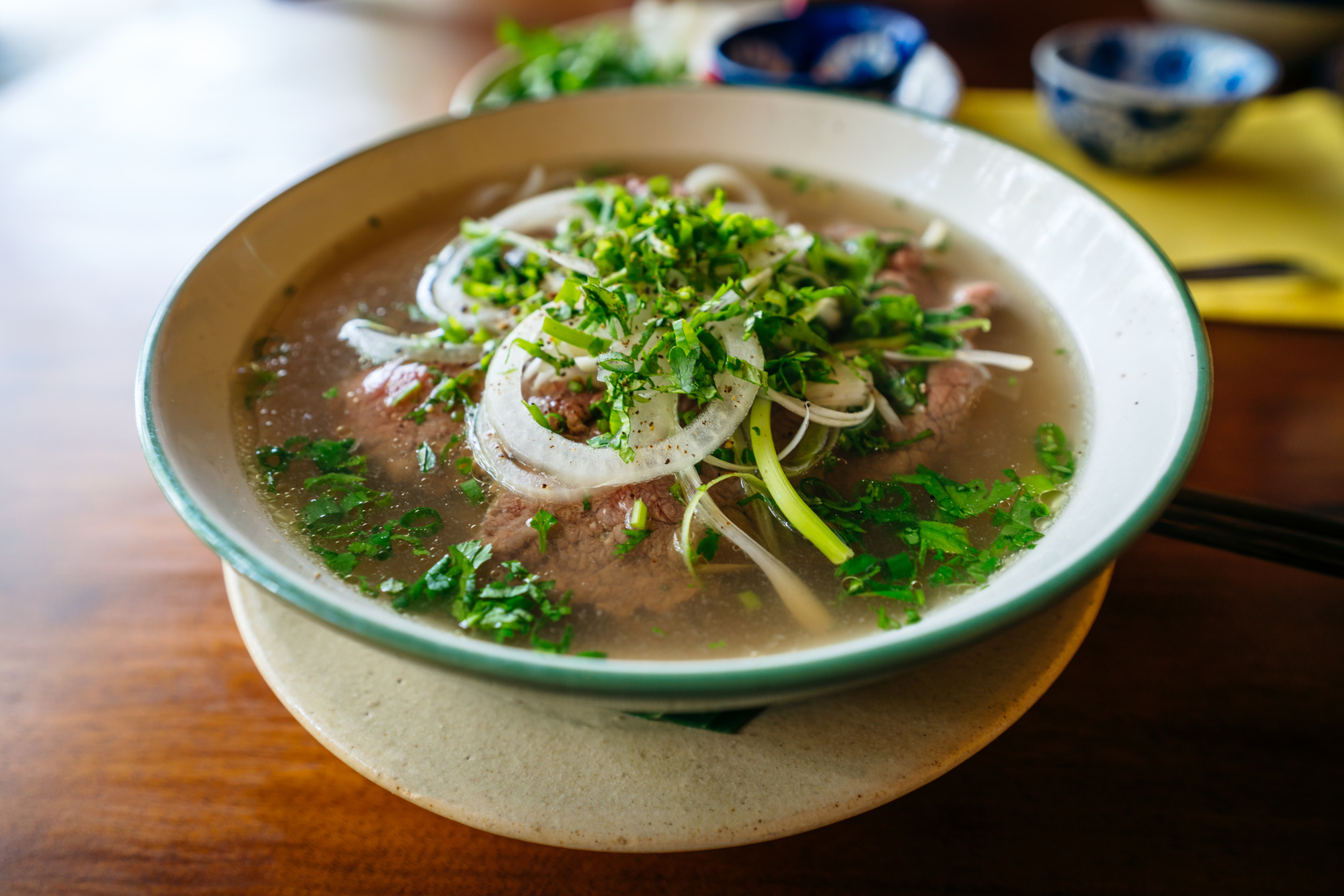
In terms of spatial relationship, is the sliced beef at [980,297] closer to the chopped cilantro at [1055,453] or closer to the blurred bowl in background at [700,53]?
the chopped cilantro at [1055,453]

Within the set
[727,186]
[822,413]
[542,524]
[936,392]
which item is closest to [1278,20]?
[727,186]

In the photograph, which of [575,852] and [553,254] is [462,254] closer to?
[553,254]

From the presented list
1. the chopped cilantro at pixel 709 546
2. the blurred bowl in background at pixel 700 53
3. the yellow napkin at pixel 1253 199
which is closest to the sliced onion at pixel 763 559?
the chopped cilantro at pixel 709 546

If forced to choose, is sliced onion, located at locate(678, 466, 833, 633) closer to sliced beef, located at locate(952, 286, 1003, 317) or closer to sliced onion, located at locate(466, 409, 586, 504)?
sliced onion, located at locate(466, 409, 586, 504)

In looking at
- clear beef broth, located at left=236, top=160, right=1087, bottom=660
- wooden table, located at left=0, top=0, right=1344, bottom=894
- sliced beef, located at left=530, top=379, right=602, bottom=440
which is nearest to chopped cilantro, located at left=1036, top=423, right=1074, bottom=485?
clear beef broth, located at left=236, top=160, right=1087, bottom=660

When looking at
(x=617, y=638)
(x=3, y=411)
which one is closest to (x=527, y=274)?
(x=617, y=638)
